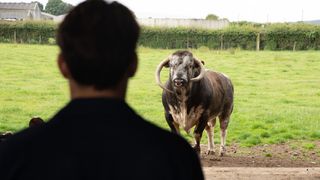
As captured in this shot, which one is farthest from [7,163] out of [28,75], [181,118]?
[28,75]

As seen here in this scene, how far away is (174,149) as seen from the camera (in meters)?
2.25

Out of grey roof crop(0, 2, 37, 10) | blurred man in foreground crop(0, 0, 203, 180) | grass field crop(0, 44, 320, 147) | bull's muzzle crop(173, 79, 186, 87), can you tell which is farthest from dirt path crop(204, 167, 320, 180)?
grey roof crop(0, 2, 37, 10)

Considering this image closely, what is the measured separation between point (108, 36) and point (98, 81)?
6.6 inches

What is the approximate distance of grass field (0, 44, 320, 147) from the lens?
17339mm

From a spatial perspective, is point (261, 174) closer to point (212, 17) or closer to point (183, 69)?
point (183, 69)

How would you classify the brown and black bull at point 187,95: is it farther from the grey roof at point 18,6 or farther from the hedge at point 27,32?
the grey roof at point 18,6

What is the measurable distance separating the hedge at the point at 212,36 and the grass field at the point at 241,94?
17804 mm

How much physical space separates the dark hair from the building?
283ft

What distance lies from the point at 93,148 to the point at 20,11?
93865mm

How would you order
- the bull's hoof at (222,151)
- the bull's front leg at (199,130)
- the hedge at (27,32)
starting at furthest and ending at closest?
1. the hedge at (27,32)
2. the bull's hoof at (222,151)
3. the bull's front leg at (199,130)

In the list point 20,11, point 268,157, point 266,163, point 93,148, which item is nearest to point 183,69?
point 266,163

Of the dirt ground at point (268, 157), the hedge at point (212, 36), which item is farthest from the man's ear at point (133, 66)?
the hedge at point (212, 36)

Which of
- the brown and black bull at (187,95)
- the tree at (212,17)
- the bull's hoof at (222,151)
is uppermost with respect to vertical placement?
the tree at (212,17)

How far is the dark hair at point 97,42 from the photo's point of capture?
218 centimetres
